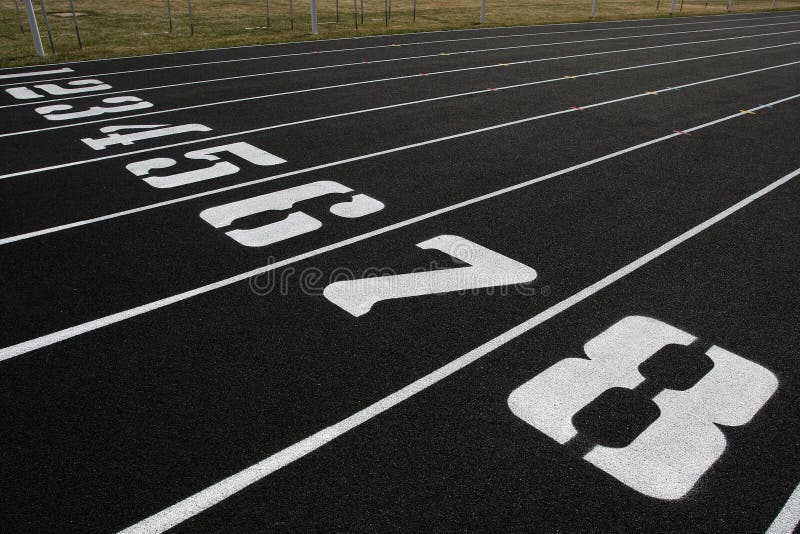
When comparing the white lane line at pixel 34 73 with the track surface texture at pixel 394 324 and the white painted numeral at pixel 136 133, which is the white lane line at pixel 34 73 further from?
the white painted numeral at pixel 136 133

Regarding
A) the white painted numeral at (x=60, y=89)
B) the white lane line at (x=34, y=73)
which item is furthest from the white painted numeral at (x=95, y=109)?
the white lane line at (x=34, y=73)

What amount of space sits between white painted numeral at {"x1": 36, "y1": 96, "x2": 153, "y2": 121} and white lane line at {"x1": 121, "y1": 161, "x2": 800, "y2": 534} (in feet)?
29.1

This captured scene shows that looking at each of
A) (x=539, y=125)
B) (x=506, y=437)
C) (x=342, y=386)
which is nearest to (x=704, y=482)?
(x=506, y=437)

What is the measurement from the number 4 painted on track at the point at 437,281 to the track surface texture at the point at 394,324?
3 centimetres

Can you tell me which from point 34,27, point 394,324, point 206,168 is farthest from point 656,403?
point 34,27

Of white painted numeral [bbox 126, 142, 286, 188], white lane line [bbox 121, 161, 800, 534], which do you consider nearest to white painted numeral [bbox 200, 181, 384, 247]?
white painted numeral [bbox 126, 142, 286, 188]

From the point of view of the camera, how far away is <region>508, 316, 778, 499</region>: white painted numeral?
3.63m

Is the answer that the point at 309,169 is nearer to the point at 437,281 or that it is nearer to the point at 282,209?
the point at 282,209

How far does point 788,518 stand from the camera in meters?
3.33

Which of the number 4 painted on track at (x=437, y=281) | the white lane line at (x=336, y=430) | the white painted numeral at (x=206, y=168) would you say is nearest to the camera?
the white lane line at (x=336, y=430)

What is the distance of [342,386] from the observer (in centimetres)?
421

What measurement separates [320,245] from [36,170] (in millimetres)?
4484

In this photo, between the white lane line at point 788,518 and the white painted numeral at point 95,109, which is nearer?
the white lane line at point 788,518

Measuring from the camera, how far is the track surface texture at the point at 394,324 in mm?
3430
